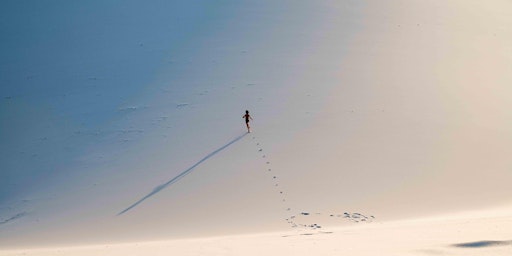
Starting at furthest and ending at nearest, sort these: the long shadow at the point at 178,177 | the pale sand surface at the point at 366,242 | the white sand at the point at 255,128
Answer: the long shadow at the point at 178,177, the white sand at the point at 255,128, the pale sand surface at the point at 366,242

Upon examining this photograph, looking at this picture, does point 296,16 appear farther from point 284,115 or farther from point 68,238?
point 68,238

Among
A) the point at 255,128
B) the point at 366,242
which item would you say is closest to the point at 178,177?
the point at 255,128

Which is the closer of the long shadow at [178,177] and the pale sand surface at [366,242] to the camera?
the pale sand surface at [366,242]

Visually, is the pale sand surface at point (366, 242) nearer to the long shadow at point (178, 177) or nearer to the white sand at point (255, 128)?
the white sand at point (255, 128)

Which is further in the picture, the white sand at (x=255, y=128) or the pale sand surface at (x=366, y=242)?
the white sand at (x=255, y=128)

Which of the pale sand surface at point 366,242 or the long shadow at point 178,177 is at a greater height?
the long shadow at point 178,177

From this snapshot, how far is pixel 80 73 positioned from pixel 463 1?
14468mm

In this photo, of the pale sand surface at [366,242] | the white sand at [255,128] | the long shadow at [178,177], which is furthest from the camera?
the long shadow at [178,177]

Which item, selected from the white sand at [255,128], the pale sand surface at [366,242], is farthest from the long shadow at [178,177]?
the pale sand surface at [366,242]

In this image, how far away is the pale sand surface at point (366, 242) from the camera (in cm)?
704

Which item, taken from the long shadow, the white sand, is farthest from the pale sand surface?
the long shadow

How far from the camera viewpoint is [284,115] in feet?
45.4

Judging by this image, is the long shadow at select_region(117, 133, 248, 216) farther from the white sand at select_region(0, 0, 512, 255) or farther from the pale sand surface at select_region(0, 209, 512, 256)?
the pale sand surface at select_region(0, 209, 512, 256)

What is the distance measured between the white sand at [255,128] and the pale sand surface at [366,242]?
5 centimetres
